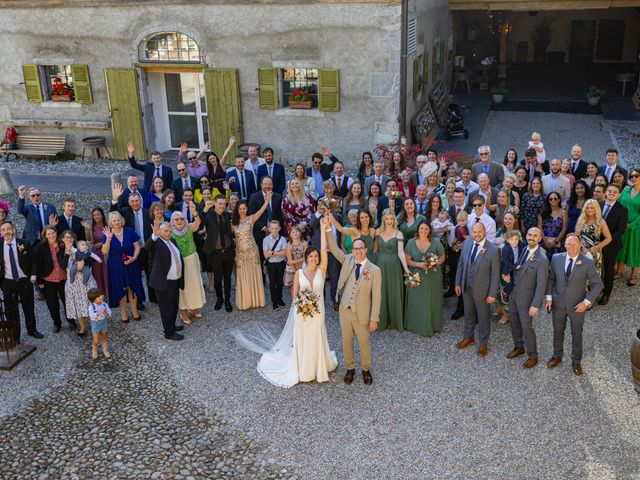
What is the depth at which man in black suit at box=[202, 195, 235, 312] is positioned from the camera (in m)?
9.06

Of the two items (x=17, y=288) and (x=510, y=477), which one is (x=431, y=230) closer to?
(x=510, y=477)

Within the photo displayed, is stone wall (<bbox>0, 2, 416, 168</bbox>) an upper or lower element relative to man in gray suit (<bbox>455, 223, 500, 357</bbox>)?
upper

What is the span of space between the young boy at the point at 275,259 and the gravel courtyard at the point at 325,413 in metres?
0.98

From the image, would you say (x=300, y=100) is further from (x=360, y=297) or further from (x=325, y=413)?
(x=325, y=413)

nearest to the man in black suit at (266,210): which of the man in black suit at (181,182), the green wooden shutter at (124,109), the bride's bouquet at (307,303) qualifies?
the man in black suit at (181,182)

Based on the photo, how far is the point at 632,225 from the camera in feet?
30.5

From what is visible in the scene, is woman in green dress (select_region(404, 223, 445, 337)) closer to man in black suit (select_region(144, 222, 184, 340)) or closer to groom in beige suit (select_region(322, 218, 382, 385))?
groom in beige suit (select_region(322, 218, 382, 385))

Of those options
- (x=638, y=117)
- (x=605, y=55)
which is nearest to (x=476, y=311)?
(x=638, y=117)

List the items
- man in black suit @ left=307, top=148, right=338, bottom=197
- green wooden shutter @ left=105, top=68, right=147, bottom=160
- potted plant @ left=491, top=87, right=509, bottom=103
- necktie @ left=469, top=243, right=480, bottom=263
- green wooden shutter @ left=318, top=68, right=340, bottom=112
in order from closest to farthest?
necktie @ left=469, top=243, right=480, bottom=263 → man in black suit @ left=307, top=148, right=338, bottom=197 → green wooden shutter @ left=318, top=68, right=340, bottom=112 → green wooden shutter @ left=105, top=68, right=147, bottom=160 → potted plant @ left=491, top=87, right=509, bottom=103

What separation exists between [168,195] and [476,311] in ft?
15.1

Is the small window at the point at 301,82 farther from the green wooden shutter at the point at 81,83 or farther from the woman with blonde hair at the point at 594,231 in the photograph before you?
the woman with blonde hair at the point at 594,231

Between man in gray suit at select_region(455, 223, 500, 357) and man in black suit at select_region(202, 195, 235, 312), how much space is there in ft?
10.6

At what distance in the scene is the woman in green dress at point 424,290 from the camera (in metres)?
8.33

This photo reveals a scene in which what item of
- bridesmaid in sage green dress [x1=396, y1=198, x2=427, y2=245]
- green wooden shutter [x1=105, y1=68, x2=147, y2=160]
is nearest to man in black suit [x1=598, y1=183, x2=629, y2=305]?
bridesmaid in sage green dress [x1=396, y1=198, x2=427, y2=245]
